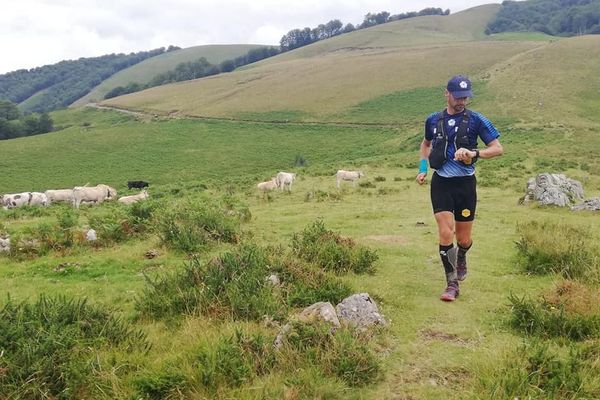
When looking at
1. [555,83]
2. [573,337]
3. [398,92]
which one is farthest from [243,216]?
[398,92]

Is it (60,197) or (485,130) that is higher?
(485,130)

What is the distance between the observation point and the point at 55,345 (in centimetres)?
448

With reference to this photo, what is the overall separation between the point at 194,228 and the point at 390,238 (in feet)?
13.7

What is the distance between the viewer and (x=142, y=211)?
40.9 ft

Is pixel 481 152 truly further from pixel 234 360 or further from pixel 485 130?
pixel 234 360

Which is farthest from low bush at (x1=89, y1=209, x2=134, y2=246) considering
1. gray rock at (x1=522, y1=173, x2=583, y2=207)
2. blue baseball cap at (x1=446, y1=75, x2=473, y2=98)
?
gray rock at (x1=522, y1=173, x2=583, y2=207)

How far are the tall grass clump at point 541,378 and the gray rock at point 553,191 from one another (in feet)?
38.1

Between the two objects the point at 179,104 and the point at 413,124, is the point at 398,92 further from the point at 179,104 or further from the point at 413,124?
the point at 179,104

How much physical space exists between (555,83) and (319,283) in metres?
62.7

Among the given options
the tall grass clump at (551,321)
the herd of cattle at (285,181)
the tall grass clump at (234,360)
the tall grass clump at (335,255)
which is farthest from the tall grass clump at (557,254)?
the herd of cattle at (285,181)

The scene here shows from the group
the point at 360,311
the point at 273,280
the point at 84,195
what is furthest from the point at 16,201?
the point at 360,311

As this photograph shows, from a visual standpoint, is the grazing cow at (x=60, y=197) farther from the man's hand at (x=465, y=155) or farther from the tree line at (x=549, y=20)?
the tree line at (x=549, y=20)

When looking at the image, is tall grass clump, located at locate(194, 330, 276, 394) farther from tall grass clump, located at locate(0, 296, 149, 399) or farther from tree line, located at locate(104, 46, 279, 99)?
tree line, located at locate(104, 46, 279, 99)

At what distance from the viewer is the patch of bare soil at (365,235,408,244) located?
416 inches
